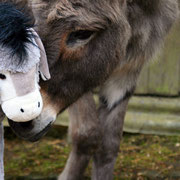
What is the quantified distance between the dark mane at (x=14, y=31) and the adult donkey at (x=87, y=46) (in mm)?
299

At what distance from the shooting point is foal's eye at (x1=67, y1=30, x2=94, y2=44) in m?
2.20

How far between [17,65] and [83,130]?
1423mm

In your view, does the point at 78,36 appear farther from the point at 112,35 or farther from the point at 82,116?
the point at 82,116

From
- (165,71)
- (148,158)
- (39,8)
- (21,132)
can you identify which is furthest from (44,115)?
(165,71)

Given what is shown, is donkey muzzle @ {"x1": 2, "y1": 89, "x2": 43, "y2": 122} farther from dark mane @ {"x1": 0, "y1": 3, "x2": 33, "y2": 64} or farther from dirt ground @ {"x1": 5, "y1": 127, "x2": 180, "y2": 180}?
dirt ground @ {"x1": 5, "y1": 127, "x2": 180, "y2": 180}

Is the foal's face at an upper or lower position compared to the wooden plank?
upper

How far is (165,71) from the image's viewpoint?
463 centimetres

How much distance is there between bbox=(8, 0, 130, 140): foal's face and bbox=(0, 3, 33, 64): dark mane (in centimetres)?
30

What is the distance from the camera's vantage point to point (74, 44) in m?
2.22

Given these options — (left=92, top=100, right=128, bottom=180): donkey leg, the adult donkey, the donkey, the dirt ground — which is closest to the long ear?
the donkey

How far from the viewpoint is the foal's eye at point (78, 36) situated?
220 cm

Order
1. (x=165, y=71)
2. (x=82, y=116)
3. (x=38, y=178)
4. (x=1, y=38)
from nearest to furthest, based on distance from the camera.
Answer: (x=1, y=38) → (x=82, y=116) → (x=38, y=178) → (x=165, y=71)

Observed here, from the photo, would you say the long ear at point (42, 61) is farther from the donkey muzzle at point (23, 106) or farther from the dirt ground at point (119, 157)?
the dirt ground at point (119, 157)

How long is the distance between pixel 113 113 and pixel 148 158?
0.94 meters
